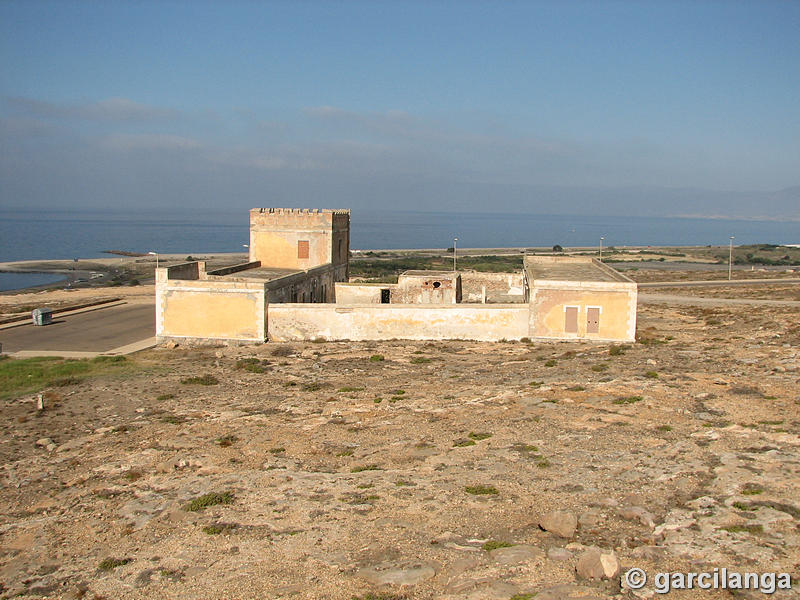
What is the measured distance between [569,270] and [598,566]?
3029cm

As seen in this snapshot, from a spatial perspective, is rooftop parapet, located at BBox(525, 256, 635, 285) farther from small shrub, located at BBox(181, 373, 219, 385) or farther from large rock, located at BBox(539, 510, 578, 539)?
large rock, located at BBox(539, 510, 578, 539)

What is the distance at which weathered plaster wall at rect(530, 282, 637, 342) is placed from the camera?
96.6ft

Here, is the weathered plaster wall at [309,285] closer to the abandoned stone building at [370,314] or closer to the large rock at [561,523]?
the abandoned stone building at [370,314]

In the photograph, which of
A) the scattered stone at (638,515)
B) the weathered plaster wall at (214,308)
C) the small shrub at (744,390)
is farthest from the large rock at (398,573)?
the weathered plaster wall at (214,308)

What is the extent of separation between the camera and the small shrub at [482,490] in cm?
1351

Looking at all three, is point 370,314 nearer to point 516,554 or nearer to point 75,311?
point 516,554


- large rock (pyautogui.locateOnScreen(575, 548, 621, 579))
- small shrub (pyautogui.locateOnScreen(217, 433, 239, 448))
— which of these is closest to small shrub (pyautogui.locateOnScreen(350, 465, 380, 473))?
small shrub (pyautogui.locateOnScreen(217, 433, 239, 448))

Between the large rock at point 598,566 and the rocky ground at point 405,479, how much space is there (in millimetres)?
32

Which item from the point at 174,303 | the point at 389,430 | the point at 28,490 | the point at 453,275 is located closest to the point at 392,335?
the point at 453,275

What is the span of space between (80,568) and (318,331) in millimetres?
19800

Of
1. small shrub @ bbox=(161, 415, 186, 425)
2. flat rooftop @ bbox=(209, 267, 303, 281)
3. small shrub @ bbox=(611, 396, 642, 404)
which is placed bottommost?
small shrub @ bbox=(161, 415, 186, 425)

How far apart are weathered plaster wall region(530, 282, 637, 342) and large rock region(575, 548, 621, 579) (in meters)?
20.1

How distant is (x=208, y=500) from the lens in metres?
13.8

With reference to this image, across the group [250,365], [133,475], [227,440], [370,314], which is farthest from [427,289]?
[133,475]
